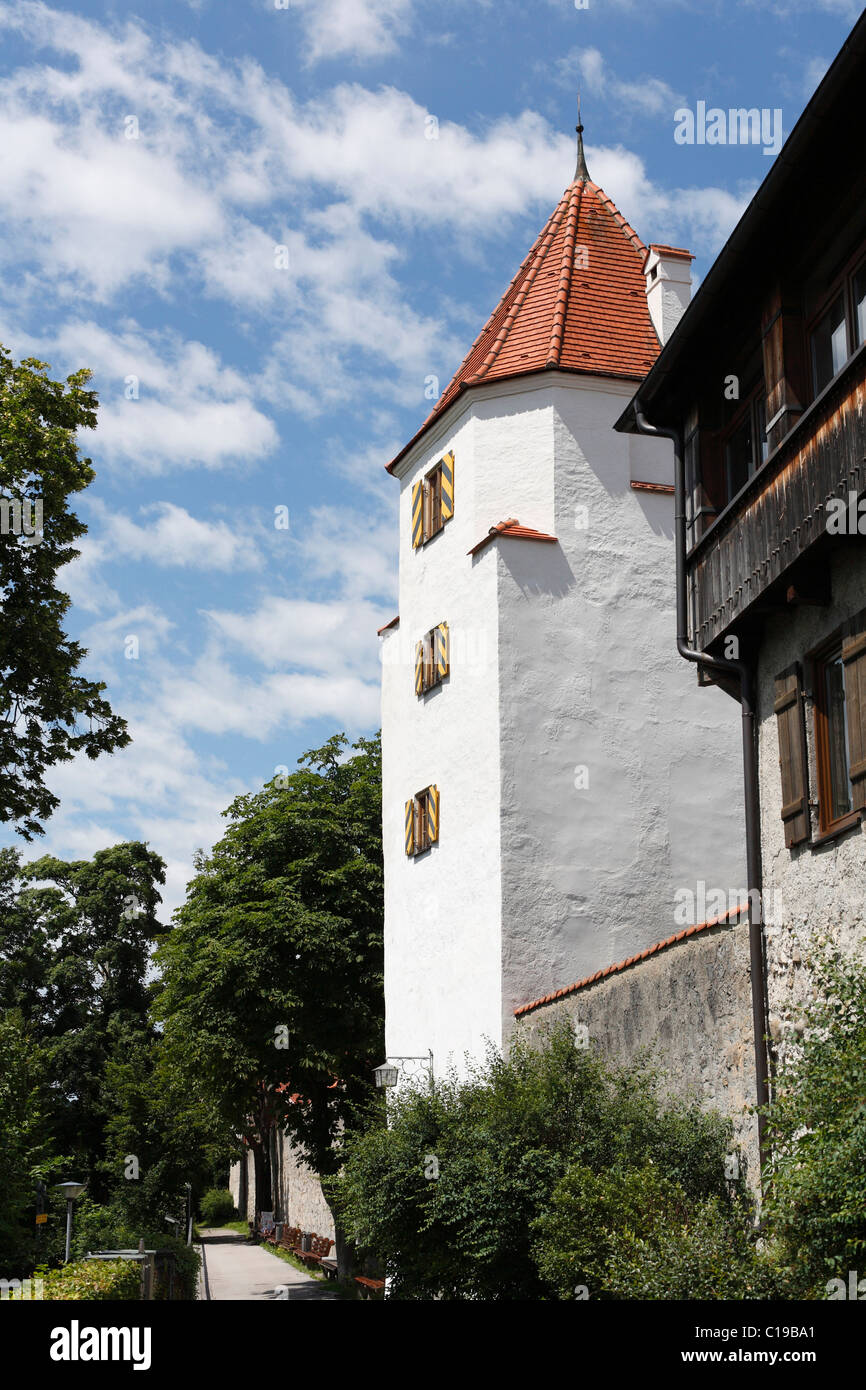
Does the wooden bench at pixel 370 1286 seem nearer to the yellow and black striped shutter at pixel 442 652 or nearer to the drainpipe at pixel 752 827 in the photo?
the yellow and black striped shutter at pixel 442 652

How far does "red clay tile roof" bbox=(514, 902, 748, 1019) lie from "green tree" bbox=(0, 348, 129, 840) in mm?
7134

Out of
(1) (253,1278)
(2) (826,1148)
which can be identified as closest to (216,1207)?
(1) (253,1278)

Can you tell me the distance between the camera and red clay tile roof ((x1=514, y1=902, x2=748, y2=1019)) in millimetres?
12484

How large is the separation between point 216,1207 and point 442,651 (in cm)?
4554

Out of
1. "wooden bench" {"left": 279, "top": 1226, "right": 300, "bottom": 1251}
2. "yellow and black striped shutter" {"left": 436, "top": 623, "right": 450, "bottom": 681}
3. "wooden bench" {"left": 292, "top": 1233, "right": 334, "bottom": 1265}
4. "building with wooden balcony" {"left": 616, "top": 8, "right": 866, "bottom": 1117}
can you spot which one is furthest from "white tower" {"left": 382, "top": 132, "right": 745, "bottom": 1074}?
"wooden bench" {"left": 279, "top": 1226, "right": 300, "bottom": 1251}

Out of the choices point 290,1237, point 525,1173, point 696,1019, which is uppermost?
point 696,1019

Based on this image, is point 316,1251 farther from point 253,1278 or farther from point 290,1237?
point 290,1237

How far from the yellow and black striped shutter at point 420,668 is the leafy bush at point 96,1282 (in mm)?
9277

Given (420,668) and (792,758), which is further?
(420,668)

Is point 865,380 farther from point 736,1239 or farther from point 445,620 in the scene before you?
point 445,620

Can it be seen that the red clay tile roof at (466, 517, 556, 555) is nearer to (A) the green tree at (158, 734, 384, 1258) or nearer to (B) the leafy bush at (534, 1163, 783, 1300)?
(B) the leafy bush at (534, 1163, 783, 1300)

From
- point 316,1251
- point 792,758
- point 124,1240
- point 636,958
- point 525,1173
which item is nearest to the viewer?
point 792,758

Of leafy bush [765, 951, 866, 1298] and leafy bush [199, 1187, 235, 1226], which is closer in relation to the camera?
leafy bush [765, 951, 866, 1298]

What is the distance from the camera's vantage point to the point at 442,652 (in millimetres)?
21672
